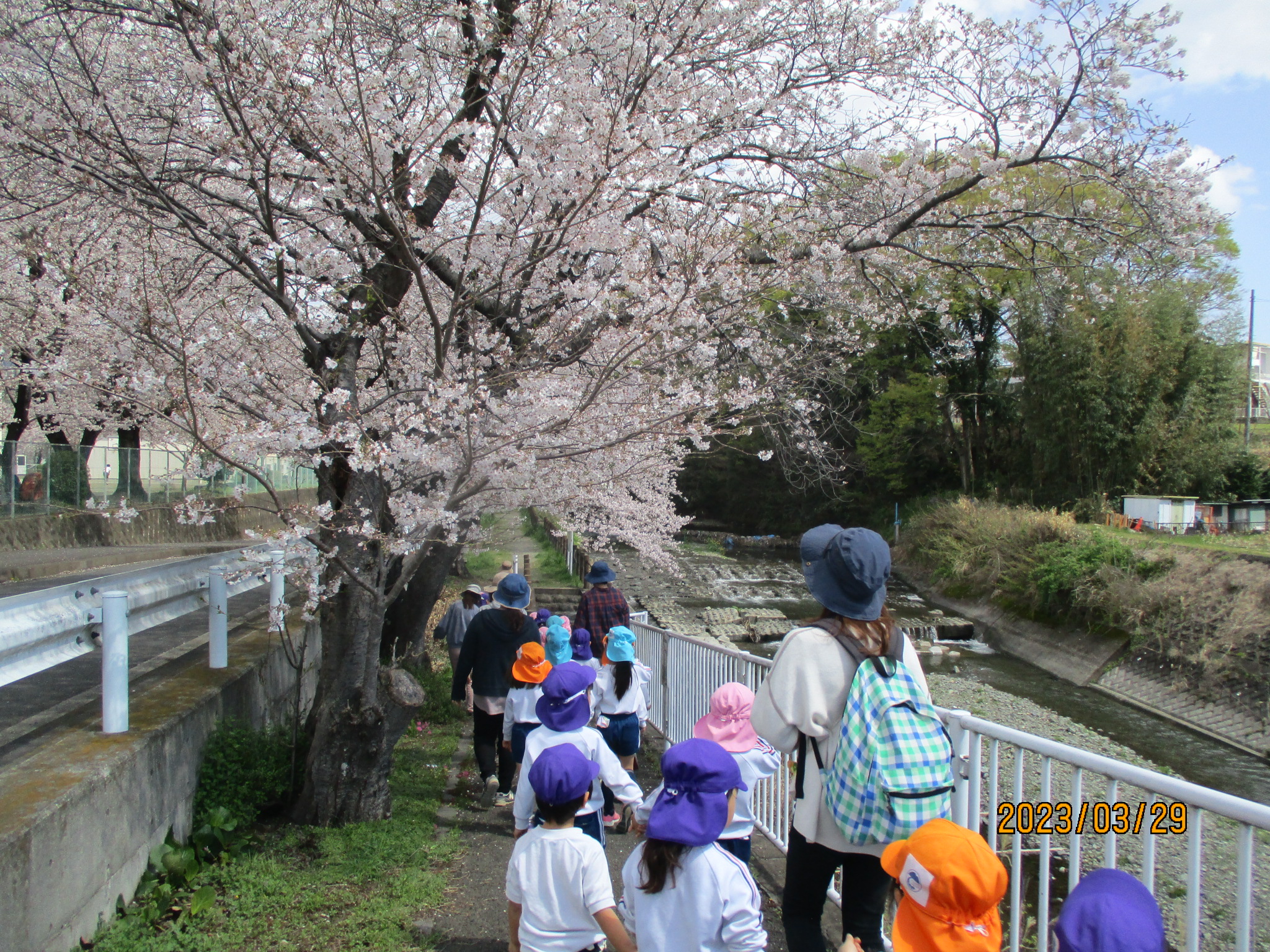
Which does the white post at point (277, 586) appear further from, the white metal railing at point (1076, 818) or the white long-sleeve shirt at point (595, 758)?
the white metal railing at point (1076, 818)

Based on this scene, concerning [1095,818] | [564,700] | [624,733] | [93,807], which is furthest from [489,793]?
[1095,818]

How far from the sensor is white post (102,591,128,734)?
3.72 m

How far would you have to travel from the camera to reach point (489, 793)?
538 cm

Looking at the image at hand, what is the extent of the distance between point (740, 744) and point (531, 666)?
1869mm

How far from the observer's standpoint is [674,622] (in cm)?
1936

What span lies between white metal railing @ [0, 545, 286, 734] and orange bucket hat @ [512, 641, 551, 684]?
146 cm

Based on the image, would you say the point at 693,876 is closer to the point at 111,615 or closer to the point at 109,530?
the point at 111,615

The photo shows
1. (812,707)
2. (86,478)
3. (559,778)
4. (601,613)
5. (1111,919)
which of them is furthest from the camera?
(86,478)

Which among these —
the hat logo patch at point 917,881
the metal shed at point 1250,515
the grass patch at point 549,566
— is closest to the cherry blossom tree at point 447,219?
the hat logo patch at point 917,881

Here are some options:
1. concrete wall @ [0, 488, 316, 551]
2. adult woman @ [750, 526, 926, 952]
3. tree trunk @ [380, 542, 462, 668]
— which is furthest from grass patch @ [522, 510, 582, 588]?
adult woman @ [750, 526, 926, 952]

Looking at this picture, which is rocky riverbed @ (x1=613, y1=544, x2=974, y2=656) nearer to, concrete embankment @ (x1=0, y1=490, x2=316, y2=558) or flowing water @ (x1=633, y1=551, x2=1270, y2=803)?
flowing water @ (x1=633, y1=551, x2=1270, y2=803)

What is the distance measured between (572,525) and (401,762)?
5.76 metres

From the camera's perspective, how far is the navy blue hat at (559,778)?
103 inches

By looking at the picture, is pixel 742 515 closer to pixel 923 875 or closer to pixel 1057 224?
pixel 1057 224
